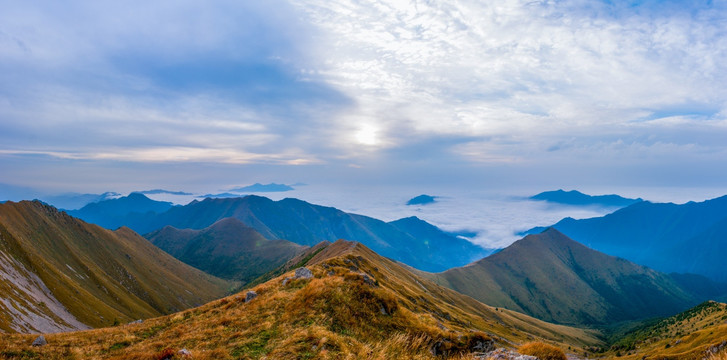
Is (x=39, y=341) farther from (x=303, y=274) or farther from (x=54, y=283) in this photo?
(x=54, y=283)

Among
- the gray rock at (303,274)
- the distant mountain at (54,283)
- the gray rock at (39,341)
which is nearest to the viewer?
the gray rock at (39,341)

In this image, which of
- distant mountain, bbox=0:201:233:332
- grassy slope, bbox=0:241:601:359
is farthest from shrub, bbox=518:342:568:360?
distant mountain, bbox=0:201:233:332

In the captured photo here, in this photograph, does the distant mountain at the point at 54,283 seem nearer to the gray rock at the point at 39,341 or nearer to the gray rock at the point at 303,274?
the gray rock at the point at 39,341

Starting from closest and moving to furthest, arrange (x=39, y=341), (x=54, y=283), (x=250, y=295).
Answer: (x=39, y=341), (x=250, y=295), (x=54, y=283)

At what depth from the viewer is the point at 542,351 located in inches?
640

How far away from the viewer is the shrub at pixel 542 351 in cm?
1596

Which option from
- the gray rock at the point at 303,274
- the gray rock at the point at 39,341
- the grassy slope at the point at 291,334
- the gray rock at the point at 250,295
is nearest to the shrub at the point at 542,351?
the grassy slope at the point at 291,334

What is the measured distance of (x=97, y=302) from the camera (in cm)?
12775

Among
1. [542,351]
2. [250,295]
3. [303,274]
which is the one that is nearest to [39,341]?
[250,295]

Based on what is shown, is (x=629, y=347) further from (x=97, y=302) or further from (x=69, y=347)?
(x=97, y=302)

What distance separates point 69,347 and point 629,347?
138351 millimetres

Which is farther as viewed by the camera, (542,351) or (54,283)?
(54,283)

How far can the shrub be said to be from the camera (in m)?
16.0

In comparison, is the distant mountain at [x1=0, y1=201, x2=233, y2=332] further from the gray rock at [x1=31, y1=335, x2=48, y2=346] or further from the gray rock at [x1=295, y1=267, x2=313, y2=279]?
the gray rock at [x1=295, y1=267, x2=313, y2=279]
